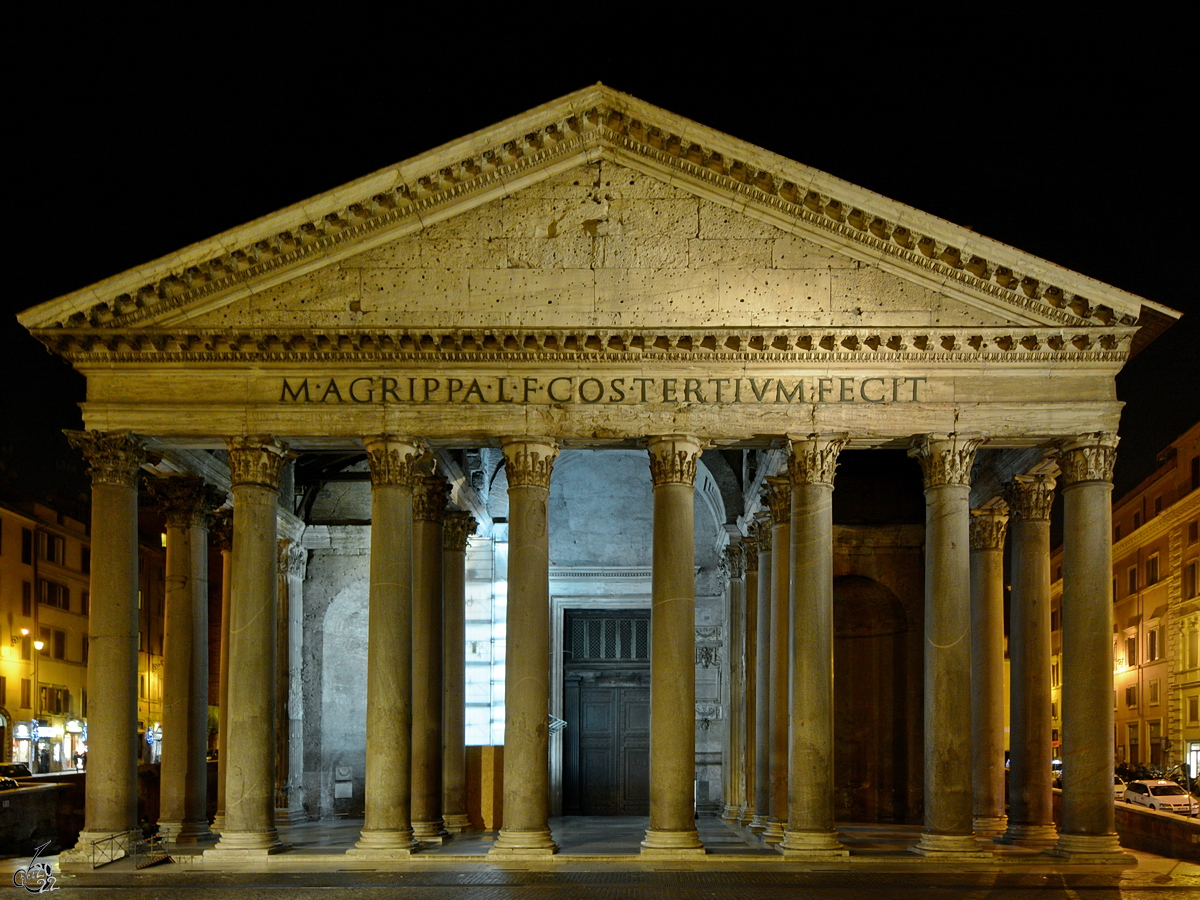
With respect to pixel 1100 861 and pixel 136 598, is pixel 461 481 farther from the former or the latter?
pixel 1100 861

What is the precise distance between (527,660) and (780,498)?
6.01 meters

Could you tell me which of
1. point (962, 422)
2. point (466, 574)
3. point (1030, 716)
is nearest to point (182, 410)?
point (466, 574)

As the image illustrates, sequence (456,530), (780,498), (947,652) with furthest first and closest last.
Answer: (456,530) < (780,498) < (947,652)

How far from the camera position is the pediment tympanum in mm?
→ 22469

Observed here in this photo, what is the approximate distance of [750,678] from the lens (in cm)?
2917

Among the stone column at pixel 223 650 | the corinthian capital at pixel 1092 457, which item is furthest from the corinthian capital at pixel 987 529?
the stone column at pixel 223 650

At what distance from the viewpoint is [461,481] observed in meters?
28.4

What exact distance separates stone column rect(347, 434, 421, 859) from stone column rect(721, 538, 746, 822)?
31.0 ft

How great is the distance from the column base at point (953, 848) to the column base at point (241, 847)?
10436mm

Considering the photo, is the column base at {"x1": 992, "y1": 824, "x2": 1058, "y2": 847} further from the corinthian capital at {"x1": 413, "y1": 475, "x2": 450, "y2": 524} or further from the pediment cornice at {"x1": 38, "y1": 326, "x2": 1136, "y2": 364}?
the corinthian capital at {"x1": 413, "y1": 475, "x2": 450, "y2": 524}

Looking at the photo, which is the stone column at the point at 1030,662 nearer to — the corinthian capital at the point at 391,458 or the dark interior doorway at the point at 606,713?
the dark interior doorway at the point at 606,713

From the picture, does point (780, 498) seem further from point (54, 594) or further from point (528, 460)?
point (54, 594)

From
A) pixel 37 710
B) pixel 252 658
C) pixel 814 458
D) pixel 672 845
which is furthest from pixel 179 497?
pixel 37 710

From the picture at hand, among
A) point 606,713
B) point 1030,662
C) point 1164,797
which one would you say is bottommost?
point 1164,797
